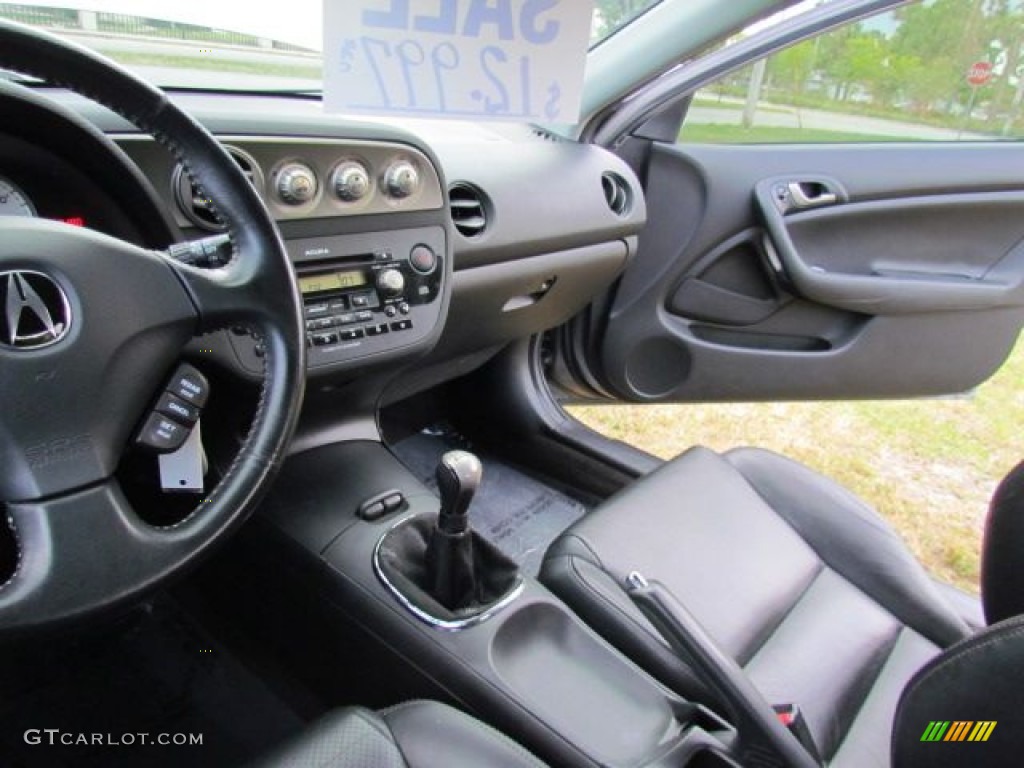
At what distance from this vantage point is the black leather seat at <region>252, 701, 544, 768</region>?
765 millimetres

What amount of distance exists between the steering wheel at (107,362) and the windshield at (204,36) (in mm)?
196

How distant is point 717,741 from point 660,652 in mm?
133

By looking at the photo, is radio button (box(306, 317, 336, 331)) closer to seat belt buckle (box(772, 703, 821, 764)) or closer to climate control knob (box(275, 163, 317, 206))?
climate control knob (box(275, 163, 317, 206))

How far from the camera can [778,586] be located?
1.17 metres

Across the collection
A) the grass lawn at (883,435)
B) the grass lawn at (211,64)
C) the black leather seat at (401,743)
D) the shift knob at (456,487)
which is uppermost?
the grass lawn at (211,64)

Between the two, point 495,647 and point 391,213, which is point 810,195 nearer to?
point 391,213

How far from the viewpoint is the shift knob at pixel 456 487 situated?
3.24 ft

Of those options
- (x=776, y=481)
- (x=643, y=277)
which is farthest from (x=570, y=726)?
(x=643, y=277)

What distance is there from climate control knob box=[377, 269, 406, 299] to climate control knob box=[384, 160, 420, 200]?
0.10m

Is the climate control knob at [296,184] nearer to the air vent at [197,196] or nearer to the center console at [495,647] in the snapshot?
the air vent at [197,196]

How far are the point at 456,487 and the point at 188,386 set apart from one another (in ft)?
1.15

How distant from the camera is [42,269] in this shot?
0.64 meters

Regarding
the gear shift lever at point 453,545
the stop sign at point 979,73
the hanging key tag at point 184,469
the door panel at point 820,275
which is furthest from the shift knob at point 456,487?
the stop sign at point 979,73

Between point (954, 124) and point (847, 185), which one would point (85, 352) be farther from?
point (954, 124)
